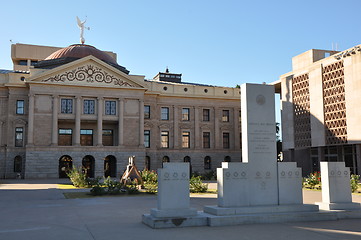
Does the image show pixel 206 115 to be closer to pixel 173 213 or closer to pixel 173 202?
pixel 173 202

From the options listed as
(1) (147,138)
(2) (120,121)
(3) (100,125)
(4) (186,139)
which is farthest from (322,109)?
(3) (100,125)

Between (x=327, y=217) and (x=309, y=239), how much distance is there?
11.0 ft

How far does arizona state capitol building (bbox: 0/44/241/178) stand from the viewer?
45406mm

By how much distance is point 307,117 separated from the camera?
139 feet

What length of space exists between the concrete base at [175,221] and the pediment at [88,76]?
37776 millimetres

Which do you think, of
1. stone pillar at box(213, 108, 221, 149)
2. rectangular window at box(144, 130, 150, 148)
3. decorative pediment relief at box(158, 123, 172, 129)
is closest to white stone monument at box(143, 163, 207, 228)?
rectangular window at box(144, 130, 150, 148)

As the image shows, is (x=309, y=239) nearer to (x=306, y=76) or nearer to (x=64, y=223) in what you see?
(x=64, y=223)

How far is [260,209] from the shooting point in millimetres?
12023

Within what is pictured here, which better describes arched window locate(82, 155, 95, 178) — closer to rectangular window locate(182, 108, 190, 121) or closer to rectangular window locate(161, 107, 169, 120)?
rectangular window locate(161, 107, 169, 120)

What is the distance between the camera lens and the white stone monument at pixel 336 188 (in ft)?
43.0

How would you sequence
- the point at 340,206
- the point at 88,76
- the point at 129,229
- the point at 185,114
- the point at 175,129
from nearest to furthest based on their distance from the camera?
the point at 129,229, the point at 340,206, the point at 88,76, the point at 175,129, the point at 185,114

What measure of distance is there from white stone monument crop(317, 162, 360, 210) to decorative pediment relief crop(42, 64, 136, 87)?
37579mm

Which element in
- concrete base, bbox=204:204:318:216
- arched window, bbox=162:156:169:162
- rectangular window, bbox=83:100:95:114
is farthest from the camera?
arched window, bbox=162:156:169:162

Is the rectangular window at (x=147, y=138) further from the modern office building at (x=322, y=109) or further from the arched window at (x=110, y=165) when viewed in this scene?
the modern office building at (x=322, y=109)
